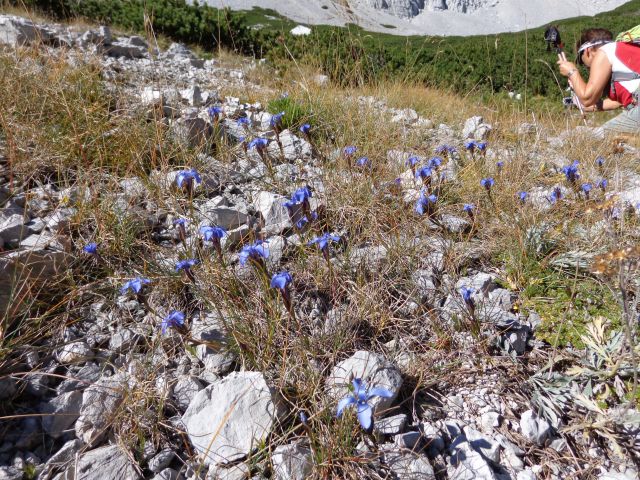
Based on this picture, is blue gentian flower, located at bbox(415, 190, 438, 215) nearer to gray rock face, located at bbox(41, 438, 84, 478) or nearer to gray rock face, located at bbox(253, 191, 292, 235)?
gray rock face, located at bbox(253, 191, 292, 235)

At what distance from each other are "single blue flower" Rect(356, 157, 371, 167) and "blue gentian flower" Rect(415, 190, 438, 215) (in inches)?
17.3

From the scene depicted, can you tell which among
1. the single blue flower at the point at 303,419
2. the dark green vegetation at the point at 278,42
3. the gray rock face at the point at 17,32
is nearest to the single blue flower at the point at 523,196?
the single blue flower at the point at 303,419

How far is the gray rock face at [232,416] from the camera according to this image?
53.7 inches

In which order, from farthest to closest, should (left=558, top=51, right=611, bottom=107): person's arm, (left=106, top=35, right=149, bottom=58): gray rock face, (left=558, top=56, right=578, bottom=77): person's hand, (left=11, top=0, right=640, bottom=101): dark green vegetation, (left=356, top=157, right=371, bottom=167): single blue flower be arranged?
1. (left=11, top=0, right=640, bottom=101): dark green vegetation
2. (left=106, top=35, right=149, bottom=58): gray rock face
3. (left=558, top=56, right=578, bottom=77): person's hand
4. (left=558, top=51, right=611, bottom=107): person's arm
5. (left=356, top=157, right=371, bottom=167): single blue flower

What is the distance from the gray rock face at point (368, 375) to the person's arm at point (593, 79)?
14.4 feet

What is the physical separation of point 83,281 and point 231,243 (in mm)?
732

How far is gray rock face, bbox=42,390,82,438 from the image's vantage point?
1.47m

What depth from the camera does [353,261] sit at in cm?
213

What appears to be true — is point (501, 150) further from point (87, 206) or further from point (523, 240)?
point (87, 206)

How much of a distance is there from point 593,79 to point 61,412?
534 cm

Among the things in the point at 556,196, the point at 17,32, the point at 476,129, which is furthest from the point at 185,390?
the point at 17,32

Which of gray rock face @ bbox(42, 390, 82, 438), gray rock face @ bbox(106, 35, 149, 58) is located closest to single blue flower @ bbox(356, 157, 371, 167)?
gray rock face @ bbox(42, 390, 82, 438)

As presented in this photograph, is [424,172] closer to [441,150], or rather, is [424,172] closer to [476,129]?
[441,150]

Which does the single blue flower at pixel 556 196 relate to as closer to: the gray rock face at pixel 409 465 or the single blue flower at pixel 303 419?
the gray rock face at pixel 409 465
